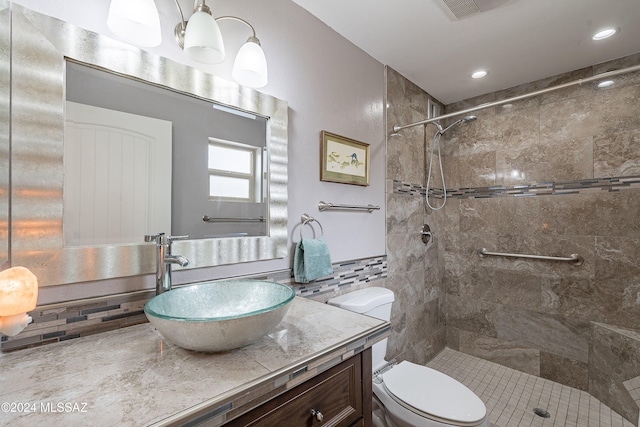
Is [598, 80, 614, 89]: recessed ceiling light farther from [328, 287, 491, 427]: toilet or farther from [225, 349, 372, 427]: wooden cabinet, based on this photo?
[225, 349, 372, 427]: wooden cabinet

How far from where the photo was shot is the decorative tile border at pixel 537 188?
2.00 metres

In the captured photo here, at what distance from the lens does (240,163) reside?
4.31 ft

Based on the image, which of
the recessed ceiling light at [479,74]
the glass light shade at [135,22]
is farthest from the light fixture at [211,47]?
the recessed ceiling light at [479,74]

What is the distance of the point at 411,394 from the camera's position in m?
1.35

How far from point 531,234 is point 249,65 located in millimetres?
2462

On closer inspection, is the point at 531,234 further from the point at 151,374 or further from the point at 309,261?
the point at 151,374

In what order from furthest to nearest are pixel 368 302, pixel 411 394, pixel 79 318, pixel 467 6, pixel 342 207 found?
pixel 342 207 → pixel 368 302 → pixel 467 6 → pixel 411 394 → pixel 79 318

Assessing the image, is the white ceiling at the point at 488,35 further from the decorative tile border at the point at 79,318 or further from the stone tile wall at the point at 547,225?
the decorative tile border at the point at 79,318

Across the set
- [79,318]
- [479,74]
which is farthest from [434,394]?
[479,74]

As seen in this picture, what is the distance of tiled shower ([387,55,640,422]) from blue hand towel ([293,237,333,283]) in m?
0.79

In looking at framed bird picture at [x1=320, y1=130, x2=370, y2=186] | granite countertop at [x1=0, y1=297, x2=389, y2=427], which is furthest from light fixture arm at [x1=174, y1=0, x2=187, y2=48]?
granite countertop at [x1=0, y1=297, x2=389, y2=427]

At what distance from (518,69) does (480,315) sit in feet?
6.74

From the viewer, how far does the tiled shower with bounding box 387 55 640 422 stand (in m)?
1.98

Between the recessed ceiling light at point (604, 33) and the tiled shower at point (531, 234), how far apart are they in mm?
418
